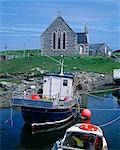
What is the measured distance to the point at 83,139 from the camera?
17719 mm

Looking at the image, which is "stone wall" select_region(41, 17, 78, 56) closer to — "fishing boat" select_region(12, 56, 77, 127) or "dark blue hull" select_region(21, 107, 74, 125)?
"fishing boat" select_region(12, 56, 77, 127)

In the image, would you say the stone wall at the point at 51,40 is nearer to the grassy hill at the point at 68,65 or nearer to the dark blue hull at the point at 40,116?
the grassy hill at the point at 68,65

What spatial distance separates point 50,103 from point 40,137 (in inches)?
101

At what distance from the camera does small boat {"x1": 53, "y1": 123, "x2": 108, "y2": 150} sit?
17.5 metres

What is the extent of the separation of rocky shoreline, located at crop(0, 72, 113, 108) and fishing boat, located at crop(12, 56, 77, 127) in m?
8.90

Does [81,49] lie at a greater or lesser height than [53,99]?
greater

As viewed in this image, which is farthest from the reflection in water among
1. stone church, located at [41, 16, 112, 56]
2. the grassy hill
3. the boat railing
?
stone church, located at [41, 16, 112, 56]

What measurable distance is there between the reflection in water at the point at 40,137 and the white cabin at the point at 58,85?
3100 millimetres

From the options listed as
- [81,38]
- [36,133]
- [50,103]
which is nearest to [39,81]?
[50,103]

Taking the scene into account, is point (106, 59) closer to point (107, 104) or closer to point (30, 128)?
point (107, 104)

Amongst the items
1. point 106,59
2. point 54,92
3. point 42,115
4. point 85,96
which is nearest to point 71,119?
point 54,92

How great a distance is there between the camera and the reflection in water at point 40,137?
24.7 metres

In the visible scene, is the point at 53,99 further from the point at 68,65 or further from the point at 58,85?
the point at 68,65

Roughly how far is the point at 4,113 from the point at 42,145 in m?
9.08
